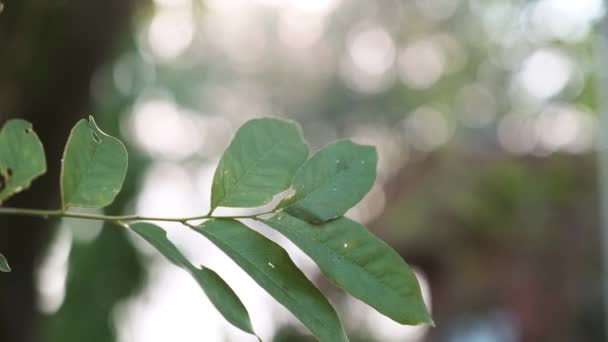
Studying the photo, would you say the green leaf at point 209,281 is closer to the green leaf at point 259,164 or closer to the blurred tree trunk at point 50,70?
the green leaf at point 259,164

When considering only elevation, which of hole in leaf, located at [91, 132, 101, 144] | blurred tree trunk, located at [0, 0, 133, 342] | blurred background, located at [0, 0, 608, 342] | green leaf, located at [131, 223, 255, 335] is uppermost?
hole in leaf, located at [91, 132, 101, 144]

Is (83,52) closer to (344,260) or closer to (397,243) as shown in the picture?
(344,260)

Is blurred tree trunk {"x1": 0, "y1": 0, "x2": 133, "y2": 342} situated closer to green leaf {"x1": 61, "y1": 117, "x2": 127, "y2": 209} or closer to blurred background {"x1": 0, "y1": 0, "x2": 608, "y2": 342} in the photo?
blurred background {"x1": 0, "y1": 0, "x2": 608, "y2": 342}

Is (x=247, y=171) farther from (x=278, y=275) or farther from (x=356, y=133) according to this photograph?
(x=356, y=133)

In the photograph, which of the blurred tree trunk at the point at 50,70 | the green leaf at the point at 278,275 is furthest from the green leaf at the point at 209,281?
the blurred tree trunk at the point at 50,70

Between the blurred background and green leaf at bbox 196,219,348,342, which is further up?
green leaf at bbox 196,219,348,342

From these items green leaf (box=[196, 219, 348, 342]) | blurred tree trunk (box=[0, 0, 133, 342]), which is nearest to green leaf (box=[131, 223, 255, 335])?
green leaf (box=[196, 219, 348, 342])
